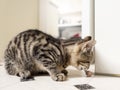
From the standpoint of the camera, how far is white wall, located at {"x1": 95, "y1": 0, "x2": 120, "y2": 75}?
3.76ft

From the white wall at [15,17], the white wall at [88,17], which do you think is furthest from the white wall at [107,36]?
the white wall at [15,17]

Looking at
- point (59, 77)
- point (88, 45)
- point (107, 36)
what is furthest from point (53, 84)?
point (107, 36)

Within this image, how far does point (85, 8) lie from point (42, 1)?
39.1 inches

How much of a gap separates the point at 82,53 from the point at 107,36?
19 centimetres

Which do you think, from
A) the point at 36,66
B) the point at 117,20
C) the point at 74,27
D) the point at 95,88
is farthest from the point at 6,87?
the point at 74,27

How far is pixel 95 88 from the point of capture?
0.88 m

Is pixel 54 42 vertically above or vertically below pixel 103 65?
above

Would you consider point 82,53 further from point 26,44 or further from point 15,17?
point 15,17

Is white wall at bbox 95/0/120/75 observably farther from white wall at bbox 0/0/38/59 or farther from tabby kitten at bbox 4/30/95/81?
white wall at bbox 0/0/38/59

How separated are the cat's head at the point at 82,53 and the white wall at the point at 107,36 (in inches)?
3.6

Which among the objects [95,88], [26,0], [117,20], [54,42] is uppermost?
[26,0]

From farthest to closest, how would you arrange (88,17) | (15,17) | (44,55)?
(15,17) → (88,17) → (44,55)

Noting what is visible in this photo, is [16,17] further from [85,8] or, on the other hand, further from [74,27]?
[74,27]

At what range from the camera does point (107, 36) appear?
1.17 meters
